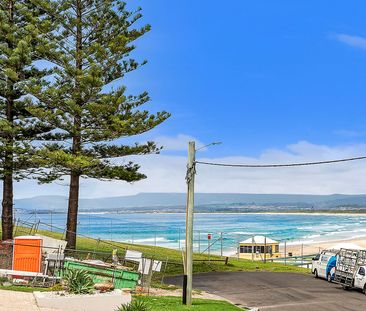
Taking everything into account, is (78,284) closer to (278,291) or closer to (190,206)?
(190,206)

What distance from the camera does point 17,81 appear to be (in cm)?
3145

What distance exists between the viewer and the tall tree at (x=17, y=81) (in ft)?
98.9

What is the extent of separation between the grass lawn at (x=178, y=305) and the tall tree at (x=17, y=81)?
1477 cm

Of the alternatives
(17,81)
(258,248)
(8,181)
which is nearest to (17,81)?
(17,81)

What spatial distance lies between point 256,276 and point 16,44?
62.8 feet

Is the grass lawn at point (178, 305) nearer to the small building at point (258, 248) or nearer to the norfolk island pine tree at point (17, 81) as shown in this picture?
the norfolk island pine tree at point (17, 81)

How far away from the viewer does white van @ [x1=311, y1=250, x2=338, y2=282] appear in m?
30.1

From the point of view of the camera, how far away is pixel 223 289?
995 inches

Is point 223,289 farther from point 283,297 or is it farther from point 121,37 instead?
point 121,37

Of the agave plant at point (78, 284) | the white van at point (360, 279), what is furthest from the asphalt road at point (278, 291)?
the agave plant at point (78, 284)

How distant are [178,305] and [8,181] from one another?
57.3 ft

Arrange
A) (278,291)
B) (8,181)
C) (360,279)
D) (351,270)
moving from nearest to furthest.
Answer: (278,291)
(360,279)
(351,270)
(8,181)

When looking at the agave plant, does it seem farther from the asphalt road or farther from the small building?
the small building

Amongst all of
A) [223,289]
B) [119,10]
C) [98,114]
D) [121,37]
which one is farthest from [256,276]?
[119,10]
